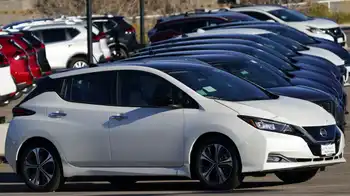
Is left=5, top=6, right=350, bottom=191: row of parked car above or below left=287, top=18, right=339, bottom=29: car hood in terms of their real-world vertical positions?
above

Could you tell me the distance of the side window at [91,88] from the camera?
12844 millimetres

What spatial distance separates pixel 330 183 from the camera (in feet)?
42.7

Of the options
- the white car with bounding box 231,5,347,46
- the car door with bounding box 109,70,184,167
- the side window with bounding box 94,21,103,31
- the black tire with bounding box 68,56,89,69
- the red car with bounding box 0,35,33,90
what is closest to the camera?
the car door with bounding box 109,70,184,167

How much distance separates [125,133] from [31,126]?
4.03ft

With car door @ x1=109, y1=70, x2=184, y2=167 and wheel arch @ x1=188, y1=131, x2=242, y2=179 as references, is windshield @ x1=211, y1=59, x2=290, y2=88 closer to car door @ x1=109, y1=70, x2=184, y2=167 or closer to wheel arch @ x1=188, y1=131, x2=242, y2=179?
car door @ x1=109, y1=70, x2=184, y2=167

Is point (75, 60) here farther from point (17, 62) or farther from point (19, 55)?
point (17, 62)

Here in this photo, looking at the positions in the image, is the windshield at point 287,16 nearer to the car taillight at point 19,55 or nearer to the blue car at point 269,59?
the car taillight at point 19,55

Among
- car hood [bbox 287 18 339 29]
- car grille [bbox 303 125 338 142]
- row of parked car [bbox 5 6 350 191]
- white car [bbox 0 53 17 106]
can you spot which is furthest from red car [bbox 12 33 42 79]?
car grille [bbox 303 125 338 142]

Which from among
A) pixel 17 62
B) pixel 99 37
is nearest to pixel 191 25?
pixel 99 37

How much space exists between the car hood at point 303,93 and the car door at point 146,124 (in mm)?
2589

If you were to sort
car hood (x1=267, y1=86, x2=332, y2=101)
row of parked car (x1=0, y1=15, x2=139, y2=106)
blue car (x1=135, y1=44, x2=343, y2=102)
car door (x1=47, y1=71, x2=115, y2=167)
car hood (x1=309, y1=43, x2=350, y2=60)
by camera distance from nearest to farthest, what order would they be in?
car door (x1=47, y1=71, x2=115, y2=167) → car hood (x1=267, y1=86, x2=332, y2=101) → blue car (x1=135, y1=44, x2=343, y2=102) → row of parked car (x1=0, y1=15, x2=139, y2=106) → car hood (x1=309, y1=43, x2=350, y2=60)

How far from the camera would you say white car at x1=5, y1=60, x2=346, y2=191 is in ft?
39.0

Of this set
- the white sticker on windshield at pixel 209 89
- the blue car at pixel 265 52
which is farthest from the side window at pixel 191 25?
the white sticker on windshield at pixel 209 89

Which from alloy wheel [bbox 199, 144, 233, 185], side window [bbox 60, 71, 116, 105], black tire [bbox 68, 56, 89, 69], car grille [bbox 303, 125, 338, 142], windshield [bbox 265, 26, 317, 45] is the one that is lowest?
black tire [bbox 68, 56, 89, 69]
